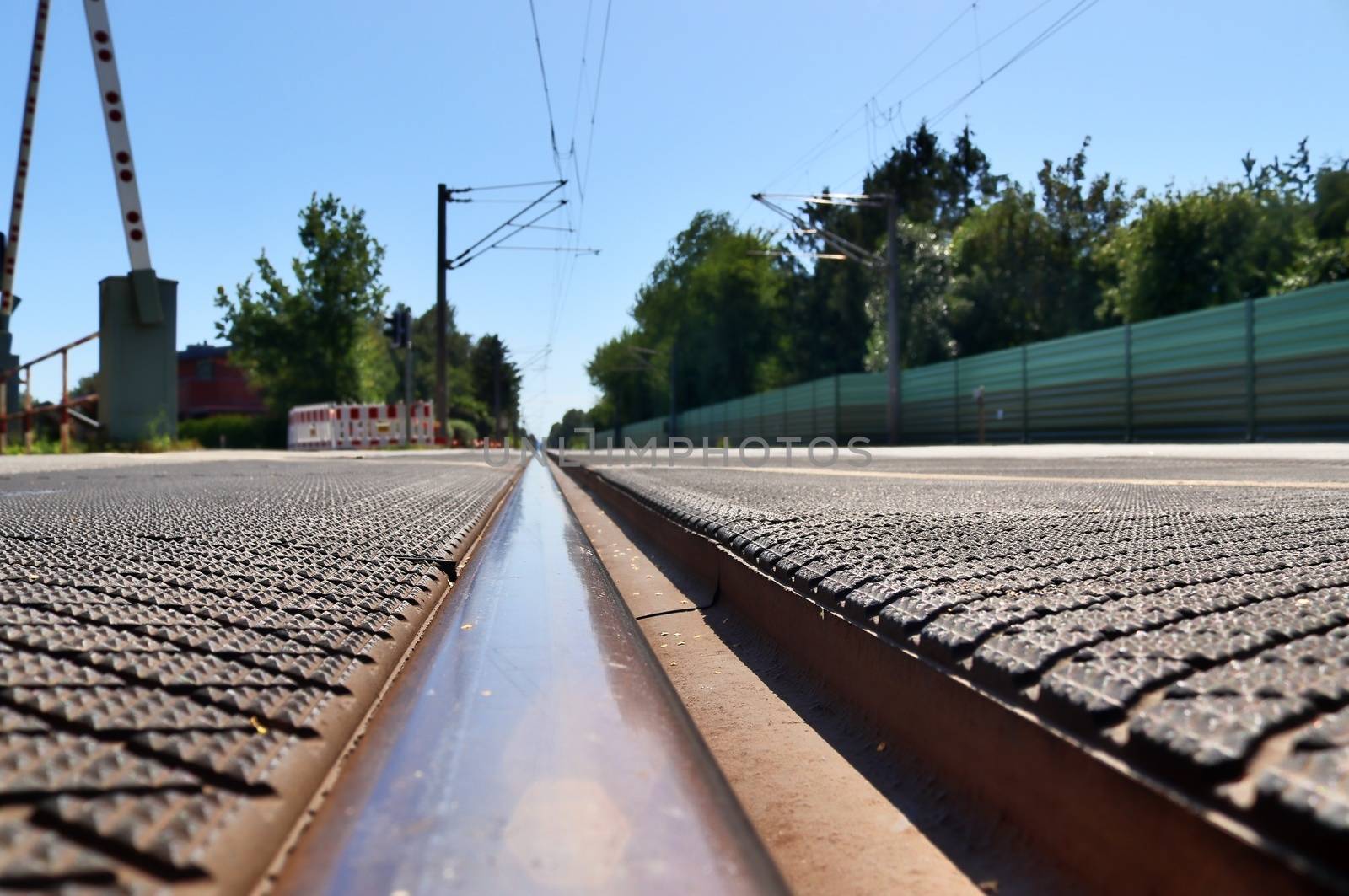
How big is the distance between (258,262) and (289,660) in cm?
3401

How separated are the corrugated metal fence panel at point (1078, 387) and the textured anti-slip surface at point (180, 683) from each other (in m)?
21.9

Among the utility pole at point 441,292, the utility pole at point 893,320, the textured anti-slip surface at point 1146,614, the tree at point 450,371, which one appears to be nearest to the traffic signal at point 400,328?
the utility pole at point 441,292

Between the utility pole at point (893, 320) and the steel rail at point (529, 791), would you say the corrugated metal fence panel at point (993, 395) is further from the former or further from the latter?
the steel rail at point (529, 791)

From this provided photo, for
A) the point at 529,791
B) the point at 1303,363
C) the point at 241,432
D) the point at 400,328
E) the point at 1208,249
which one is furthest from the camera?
the point at 241,432

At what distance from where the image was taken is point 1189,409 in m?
18.9

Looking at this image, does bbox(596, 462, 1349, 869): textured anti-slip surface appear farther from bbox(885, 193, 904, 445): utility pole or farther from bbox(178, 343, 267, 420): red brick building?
bbox(178, 343, 267, 420): red brick building

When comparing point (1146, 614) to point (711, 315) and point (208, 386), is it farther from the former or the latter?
point (208, 386)

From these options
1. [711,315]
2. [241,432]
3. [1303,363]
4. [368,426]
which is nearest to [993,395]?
[1303,363]

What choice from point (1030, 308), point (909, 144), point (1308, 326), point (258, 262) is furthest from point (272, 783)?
point (909, 144)

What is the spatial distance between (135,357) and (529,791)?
15.0 meters

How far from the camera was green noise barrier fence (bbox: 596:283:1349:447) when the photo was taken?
16.0 meters

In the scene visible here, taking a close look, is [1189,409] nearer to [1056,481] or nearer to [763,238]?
[1056,481]

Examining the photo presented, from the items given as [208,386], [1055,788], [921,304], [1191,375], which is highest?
[921,304]

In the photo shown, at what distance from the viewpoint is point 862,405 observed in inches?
1288
